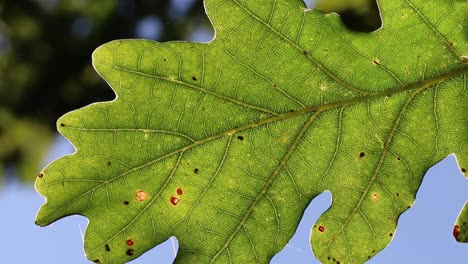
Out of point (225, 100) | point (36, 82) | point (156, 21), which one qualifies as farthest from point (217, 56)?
point (36, 82)

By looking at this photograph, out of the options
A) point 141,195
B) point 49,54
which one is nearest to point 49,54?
point 49,54

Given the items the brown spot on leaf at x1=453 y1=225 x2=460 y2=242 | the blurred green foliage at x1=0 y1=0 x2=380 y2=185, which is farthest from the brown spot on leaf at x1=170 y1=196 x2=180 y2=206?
the blurred green foliage at x1=0 y1=0 x2=380 y2=185

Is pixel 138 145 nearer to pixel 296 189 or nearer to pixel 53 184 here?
pixel 53 184

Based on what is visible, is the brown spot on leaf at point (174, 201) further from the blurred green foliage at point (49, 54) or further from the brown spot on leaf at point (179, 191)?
the blurred green foliage at point (49, 54)

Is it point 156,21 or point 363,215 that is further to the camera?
point 156,21

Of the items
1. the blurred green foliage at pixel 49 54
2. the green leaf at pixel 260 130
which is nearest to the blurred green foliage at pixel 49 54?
the blurred green foliage at pixel 49 54

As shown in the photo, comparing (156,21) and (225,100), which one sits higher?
(156,21)

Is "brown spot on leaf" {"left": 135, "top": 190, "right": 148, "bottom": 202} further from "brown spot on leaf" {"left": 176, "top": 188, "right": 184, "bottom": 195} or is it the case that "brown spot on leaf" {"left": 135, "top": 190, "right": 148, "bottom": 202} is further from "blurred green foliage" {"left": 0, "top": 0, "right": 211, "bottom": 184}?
"blurred green foliage" {"left": 0, "top": 0, "right": 211, "bottom": 184}
